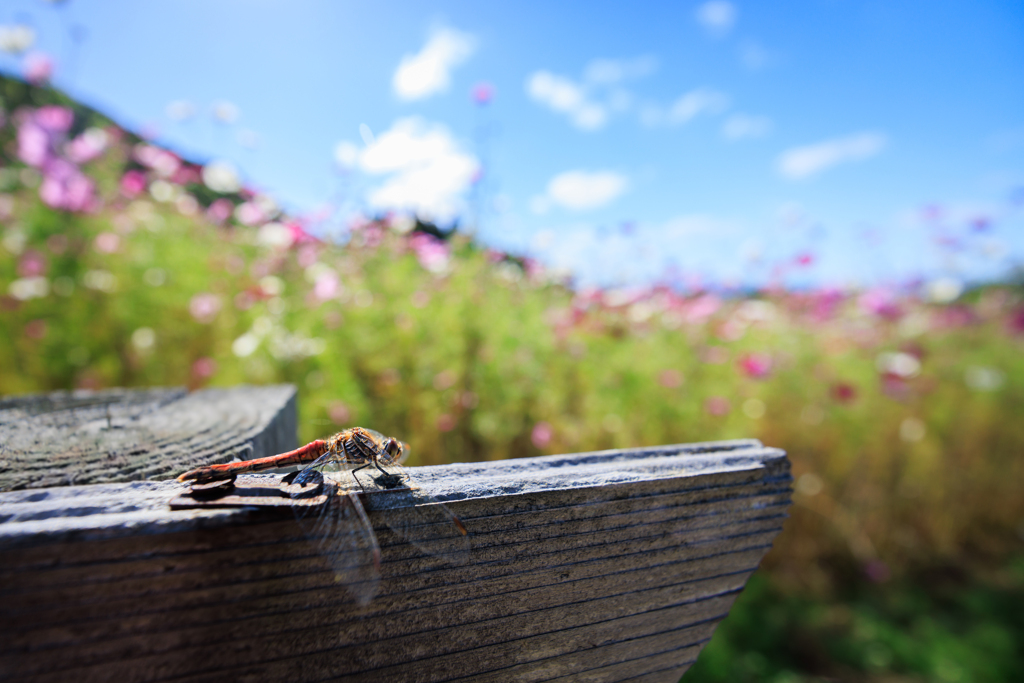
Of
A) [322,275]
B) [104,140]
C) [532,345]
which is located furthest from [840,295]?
[104,140]

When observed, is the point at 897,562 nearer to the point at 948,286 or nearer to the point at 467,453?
the point at 948,286

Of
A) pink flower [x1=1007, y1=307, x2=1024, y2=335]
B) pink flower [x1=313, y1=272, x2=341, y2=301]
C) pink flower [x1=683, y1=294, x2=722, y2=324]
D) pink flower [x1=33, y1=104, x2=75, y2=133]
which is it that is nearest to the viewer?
pink flower [x1=313, y1=272, x2=341, y2=301]

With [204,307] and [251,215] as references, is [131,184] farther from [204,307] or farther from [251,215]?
[204,307]

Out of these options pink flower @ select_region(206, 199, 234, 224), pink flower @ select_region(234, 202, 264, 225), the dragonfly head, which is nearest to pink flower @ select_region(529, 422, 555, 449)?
the dragonfly head

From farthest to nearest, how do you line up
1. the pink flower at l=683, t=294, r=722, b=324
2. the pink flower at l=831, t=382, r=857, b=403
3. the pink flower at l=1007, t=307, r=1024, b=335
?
the pink flower at l=1007, t=307, r=1024, b=335, the pink flower at l=683, t=294, r=722, b=324, the pink flower at l=831, t=382, r=857, b=403

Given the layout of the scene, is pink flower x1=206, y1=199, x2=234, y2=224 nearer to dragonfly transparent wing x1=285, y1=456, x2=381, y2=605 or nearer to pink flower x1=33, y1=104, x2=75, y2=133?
pink flower x1=33, y1=104, x2=75, y2=133

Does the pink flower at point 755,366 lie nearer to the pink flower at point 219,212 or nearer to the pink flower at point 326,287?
the pink flower at point 326,287
